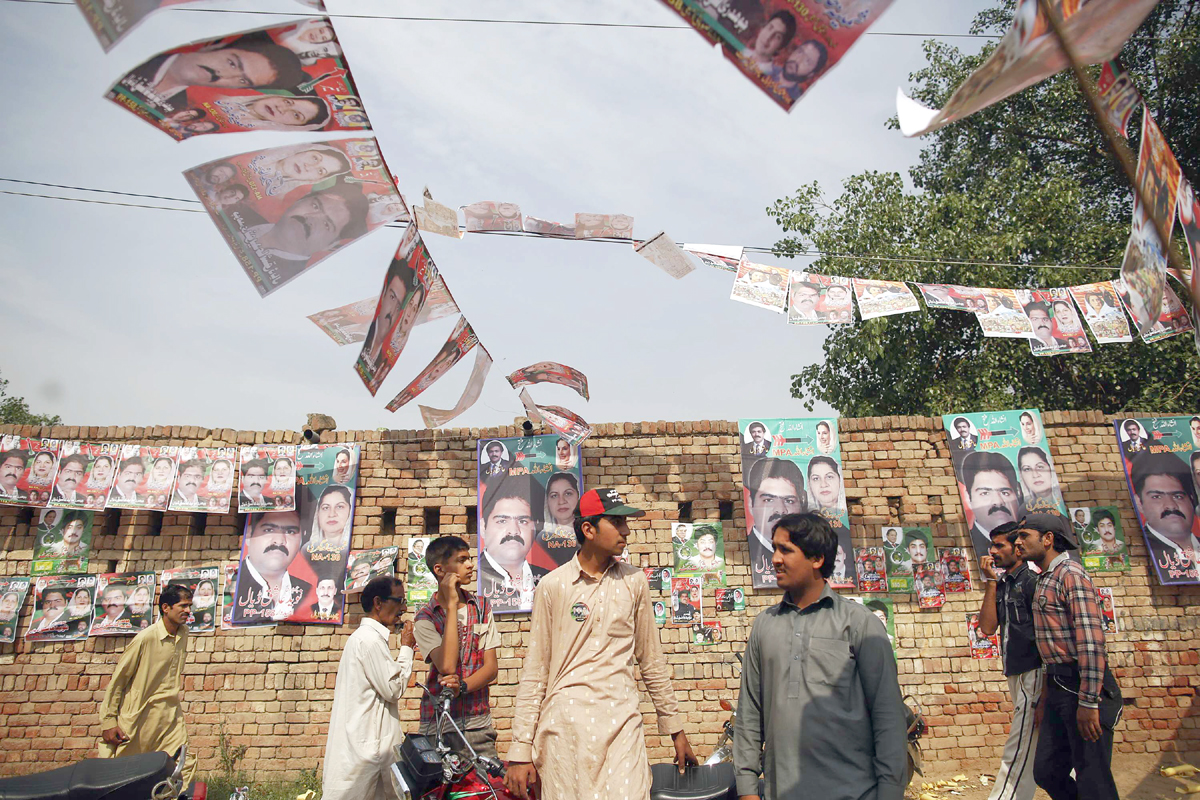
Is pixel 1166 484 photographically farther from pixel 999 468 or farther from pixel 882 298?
pixel 882 298

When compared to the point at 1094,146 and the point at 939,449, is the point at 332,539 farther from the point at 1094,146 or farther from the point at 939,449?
the point at 1094,146

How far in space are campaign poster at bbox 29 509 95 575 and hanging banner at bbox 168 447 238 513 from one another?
984 mm

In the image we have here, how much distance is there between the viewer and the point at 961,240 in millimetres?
11938

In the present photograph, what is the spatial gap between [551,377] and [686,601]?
7.90 feet

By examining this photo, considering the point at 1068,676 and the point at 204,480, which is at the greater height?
the point at 204,480

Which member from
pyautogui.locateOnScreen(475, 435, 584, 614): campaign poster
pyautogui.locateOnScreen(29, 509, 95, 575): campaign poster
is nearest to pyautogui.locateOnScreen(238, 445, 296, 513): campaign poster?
pyautogui.locateOnScreen(29, 509, 95, 575): campaign poster

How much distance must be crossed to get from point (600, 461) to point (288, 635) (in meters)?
3.31

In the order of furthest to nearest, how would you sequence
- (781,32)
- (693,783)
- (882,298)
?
(882,298) < (693,783) < (781,32)

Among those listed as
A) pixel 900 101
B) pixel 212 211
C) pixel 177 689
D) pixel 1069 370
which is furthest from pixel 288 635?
pixel 1069 370

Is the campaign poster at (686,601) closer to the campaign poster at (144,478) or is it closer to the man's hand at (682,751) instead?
the man's hand at (682,751)

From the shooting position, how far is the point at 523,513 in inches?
299

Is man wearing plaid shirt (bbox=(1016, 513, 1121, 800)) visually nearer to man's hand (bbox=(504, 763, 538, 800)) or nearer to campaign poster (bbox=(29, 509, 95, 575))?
man's hand (bbox=(504, 763, 538, 800))

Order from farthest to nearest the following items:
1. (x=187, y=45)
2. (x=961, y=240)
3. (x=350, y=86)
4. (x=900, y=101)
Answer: (x=961, y=240) < (x=350, y=86) < (x=187, y=45) < (x=900, y=101)

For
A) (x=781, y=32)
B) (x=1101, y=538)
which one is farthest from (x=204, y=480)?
(x=1101, y=538)
